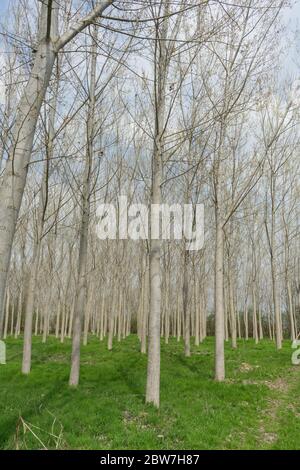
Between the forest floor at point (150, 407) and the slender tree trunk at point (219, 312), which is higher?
the slender tree trunk at point (219, 312)

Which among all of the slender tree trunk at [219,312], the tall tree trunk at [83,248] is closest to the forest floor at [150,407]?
the slender tree trunk at [219,312]

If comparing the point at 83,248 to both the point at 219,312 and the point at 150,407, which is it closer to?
the point at 219,312

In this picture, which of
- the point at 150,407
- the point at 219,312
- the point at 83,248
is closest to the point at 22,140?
the point at 150,407

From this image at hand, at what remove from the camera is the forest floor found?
4.54 m

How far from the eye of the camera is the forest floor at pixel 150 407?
4541mm

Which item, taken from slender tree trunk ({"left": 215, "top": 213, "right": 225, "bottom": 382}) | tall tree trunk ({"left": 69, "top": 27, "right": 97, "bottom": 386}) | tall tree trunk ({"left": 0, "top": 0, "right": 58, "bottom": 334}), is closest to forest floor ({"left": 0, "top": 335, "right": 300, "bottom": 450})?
slender tree trunk ({"left": 215, "top": 213, "right": 225, "bottom": 382})

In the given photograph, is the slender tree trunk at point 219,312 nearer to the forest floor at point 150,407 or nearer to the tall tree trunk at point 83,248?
the forest floor at point 150,407

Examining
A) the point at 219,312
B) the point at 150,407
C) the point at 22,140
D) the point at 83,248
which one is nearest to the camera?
the point at 22,140

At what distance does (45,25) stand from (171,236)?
11.7 m

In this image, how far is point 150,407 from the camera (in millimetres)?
5730

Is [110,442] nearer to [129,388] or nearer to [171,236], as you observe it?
[129,388]

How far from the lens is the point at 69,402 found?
20.0 ft
